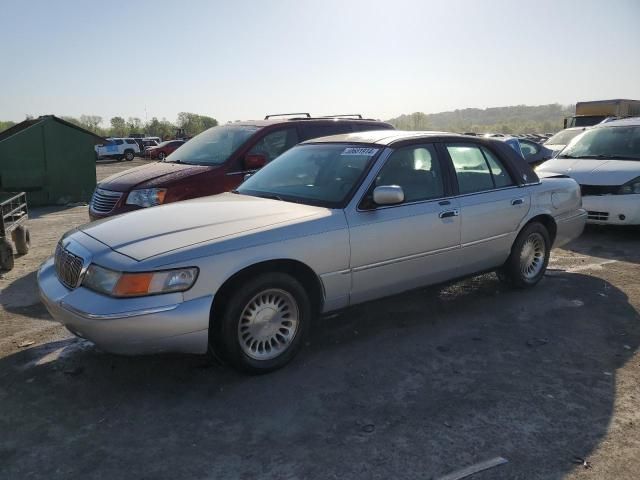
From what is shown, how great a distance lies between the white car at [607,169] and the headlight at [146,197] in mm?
5800

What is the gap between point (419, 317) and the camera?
201 inches

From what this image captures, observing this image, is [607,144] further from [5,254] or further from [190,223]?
[5,254]

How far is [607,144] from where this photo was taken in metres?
9.15

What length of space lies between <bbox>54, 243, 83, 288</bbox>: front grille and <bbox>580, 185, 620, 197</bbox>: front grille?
7.18 metres

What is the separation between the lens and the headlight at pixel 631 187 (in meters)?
7.95

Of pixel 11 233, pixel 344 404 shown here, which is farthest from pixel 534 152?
pixel 344 404

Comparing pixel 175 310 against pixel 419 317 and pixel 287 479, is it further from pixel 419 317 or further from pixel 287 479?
pixel 419 317

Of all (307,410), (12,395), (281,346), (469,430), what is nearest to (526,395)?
(469,430)

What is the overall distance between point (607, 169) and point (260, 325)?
6.67 meters

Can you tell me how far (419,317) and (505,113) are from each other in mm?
176324

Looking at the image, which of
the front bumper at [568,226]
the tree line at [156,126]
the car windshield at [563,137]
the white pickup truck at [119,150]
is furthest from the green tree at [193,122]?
the front bumper at [568,226]

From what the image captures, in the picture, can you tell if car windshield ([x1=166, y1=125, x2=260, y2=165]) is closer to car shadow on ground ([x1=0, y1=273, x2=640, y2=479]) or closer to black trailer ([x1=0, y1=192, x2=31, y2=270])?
black trailer ([x1=0, y1=192, x2=31, y2=270])

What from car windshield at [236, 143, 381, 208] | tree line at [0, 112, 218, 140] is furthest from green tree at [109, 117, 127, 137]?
car windshield at [236, 143, 381, 208]

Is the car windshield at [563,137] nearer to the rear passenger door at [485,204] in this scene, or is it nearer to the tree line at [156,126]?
the rear passenger door at [485,204]
